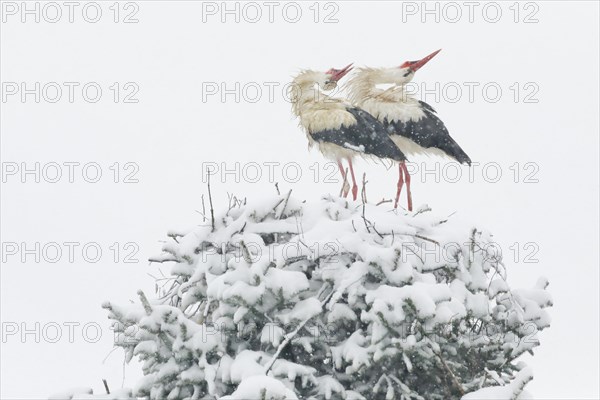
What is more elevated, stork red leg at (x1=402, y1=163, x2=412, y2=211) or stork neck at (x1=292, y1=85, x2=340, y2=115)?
stork neck at (x1=292, y1=85, x2=340, y2=115)

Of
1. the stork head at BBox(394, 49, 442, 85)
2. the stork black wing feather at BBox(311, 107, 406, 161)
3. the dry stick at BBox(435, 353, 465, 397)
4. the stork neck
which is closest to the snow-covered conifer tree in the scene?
the dry stick at BBox(435, 353, 465, 397)

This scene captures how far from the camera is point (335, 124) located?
12.7m

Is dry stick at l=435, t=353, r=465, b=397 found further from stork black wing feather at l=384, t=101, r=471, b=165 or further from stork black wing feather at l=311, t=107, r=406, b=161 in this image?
stork black wing feather at l=384, t=101, r=471, b=165

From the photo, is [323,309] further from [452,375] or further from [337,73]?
[337,73]

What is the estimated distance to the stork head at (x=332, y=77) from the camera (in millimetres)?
13070

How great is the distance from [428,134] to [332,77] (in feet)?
4.95

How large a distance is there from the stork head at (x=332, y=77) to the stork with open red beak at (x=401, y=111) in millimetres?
380

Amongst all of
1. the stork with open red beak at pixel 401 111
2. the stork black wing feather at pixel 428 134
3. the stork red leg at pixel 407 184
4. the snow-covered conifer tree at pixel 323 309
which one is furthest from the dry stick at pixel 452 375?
the stork black wing feather at pixel 428 134

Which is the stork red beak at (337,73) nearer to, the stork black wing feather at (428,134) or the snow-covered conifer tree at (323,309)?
the stork black wing feather at (428,134)

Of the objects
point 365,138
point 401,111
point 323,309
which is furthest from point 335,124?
point 323,309

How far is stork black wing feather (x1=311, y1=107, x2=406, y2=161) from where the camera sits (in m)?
12.6

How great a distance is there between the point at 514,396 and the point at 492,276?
6.77ft

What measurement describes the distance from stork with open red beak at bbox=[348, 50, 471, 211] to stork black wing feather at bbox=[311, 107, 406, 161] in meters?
0.75

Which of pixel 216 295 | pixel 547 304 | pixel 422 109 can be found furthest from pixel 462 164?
pixel 216 295
